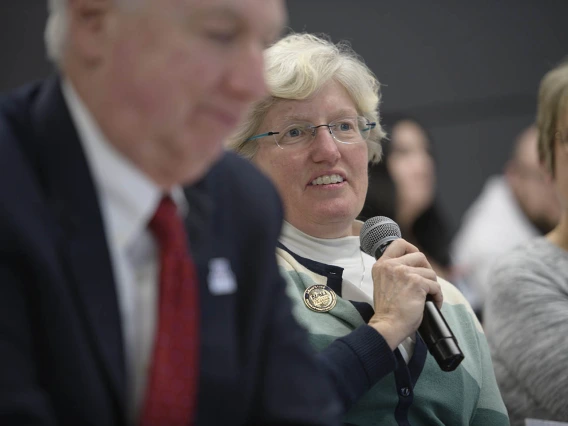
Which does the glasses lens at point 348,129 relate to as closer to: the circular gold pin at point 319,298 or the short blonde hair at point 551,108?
the circular gold pin at point 319,298

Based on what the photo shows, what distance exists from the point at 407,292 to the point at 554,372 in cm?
70

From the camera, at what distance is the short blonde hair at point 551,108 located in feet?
8.49

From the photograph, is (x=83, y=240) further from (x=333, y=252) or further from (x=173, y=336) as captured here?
(x=333, y=252)

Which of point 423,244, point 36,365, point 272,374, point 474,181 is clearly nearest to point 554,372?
point 272,374

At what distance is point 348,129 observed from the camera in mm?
2264

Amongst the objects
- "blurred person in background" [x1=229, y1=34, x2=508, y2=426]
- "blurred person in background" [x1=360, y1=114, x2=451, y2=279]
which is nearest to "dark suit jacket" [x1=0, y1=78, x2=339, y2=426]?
"blurred person in background" [x1=229, y1=34, x2=508, y2=426]

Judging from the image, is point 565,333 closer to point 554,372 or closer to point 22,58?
point 554,372

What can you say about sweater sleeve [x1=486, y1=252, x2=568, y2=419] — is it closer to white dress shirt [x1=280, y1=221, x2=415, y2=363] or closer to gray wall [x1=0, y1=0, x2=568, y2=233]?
white dress shirt [x1=280, y1=221, x2=415, y2=363]

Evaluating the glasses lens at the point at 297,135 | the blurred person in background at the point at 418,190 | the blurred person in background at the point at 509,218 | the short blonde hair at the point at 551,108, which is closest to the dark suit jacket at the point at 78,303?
the glasses lens at the point at 297,135

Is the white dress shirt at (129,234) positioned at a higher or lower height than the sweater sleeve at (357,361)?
higher

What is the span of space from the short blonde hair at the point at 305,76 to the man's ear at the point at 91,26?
3.60ft

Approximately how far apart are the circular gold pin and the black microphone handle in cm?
23

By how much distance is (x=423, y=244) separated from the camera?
477 centimetres

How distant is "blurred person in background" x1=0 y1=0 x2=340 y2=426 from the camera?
1.09 meters
